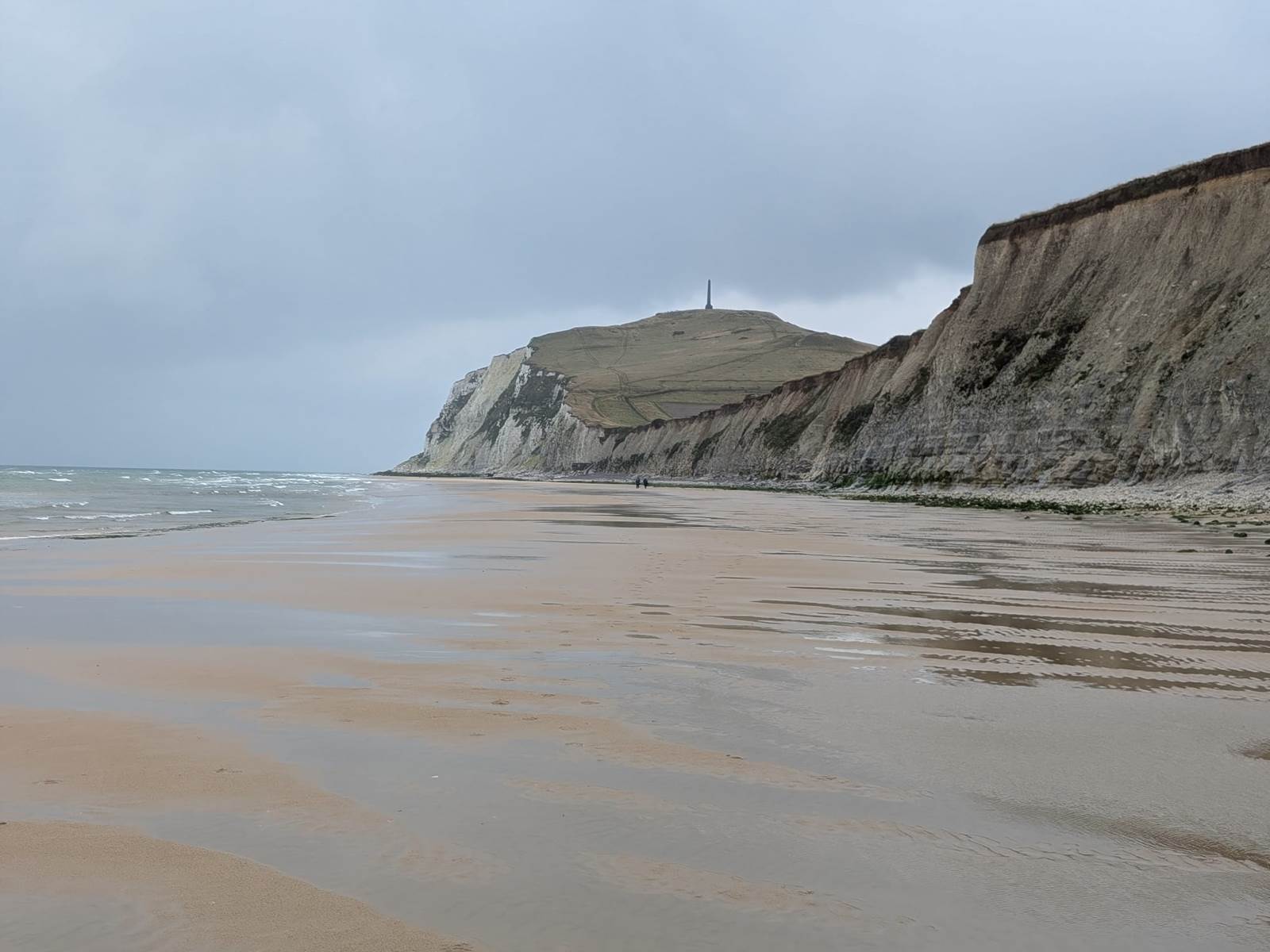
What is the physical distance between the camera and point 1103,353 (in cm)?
3412

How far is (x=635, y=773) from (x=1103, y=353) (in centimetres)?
3553

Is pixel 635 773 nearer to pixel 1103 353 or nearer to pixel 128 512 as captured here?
pixel 128 512

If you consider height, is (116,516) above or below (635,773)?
above

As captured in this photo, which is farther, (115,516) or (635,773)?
(115,516)

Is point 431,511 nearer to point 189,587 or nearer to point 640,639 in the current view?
point 189,587

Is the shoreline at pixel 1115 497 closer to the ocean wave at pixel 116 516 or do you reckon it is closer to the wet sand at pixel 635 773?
the wet sand at pixel 635 773

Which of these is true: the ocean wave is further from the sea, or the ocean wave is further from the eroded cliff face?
the eroded cliff face

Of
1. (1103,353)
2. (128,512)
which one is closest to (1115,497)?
(1103,353)

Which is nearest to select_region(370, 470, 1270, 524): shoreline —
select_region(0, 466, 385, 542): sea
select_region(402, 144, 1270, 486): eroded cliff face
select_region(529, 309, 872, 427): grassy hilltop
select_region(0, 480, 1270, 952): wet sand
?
select_region(402, 144, 1270, 486): eroded cliff face

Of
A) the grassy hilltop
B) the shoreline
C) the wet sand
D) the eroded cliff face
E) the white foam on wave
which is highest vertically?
the grassy hilltop

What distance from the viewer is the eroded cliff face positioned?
28.2 meters

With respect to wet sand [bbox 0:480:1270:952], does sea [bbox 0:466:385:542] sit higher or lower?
higher

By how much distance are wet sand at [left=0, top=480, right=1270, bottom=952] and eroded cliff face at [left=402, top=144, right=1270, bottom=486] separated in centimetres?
2288

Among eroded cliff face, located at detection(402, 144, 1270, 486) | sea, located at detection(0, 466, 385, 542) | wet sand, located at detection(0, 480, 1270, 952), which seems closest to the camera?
wet sand, located at detection(0, 480, 1270, 952)
